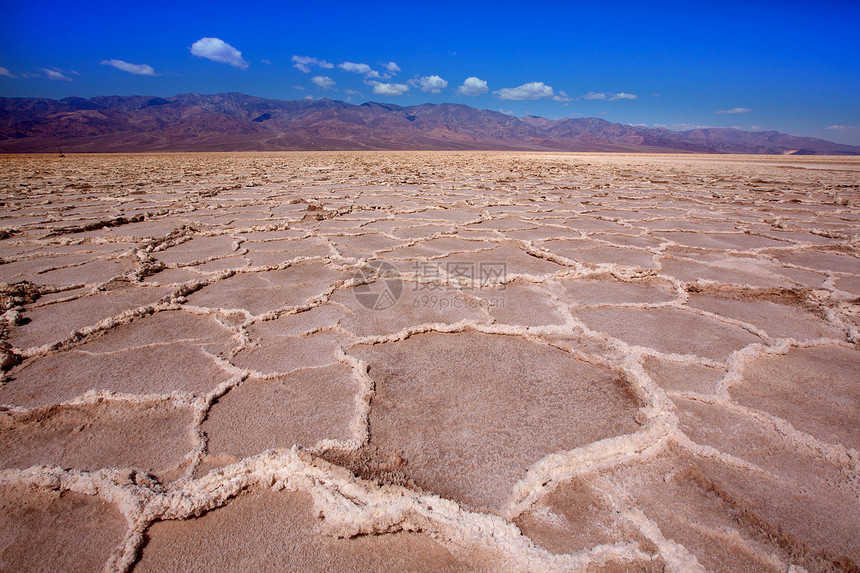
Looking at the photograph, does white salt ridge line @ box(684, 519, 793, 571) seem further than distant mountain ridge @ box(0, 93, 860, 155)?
No

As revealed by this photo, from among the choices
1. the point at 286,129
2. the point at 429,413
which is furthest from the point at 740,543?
the point at 286,129

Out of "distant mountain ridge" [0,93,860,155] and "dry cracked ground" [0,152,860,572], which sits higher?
"distant mountain ridge" [0,93,860,155]

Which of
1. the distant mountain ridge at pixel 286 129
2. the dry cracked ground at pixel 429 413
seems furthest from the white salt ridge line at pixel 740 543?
the distant mountain ridge at pixel 286 129

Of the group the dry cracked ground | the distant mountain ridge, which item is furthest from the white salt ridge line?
the distant mountain ridge

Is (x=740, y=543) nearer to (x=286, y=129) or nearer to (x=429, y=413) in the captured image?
(x=429, y=413)

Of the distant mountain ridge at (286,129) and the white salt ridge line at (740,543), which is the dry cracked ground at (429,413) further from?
the distant mountain ridge at (286,129)

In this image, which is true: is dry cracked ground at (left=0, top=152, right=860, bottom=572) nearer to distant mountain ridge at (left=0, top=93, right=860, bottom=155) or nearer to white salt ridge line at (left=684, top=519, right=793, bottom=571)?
white salt ridge line at (left=684, top=519, right=793, bottom=571)
